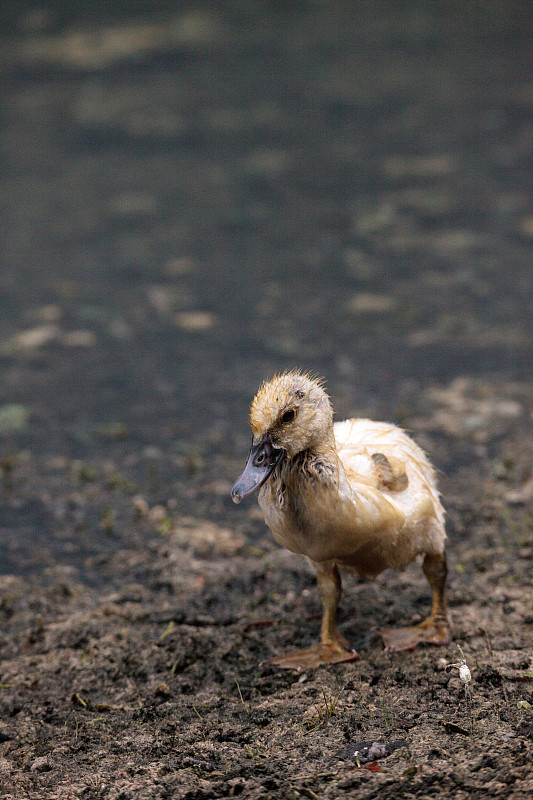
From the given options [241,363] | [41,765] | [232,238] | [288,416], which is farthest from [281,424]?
[232,238]

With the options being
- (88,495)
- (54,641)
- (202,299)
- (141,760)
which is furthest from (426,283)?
(141,760)

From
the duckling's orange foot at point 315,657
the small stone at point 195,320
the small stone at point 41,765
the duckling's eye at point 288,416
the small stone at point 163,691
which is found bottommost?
the small stone at point 41,765

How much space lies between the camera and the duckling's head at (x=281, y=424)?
3.40 meters

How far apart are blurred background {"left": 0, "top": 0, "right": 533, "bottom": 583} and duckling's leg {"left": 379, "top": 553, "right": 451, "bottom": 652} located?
1.81 metres

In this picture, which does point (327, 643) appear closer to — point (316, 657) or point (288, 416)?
point (316, 657)

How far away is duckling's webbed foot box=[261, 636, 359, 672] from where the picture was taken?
379 cm

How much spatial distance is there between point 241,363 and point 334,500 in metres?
4.65

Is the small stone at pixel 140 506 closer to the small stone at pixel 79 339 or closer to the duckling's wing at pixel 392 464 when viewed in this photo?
the duckling's wing at pixel 392 464

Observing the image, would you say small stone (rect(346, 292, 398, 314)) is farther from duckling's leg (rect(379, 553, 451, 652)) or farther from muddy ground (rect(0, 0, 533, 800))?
duckling's leg (rect(379, 553, 451, 652))

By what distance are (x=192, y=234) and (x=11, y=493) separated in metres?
6.15

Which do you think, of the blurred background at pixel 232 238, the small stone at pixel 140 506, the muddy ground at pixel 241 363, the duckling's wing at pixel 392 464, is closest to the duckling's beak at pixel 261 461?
the duckling's wing at pixel 392 464

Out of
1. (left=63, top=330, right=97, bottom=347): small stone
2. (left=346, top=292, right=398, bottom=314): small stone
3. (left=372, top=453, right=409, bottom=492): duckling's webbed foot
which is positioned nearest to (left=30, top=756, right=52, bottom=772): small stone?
(left=372, top=453, right=409, bottom=492): duckling's webbed foot

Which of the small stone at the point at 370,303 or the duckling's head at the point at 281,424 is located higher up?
the small stone at the point at 370,303

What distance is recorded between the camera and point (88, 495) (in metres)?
5.90
